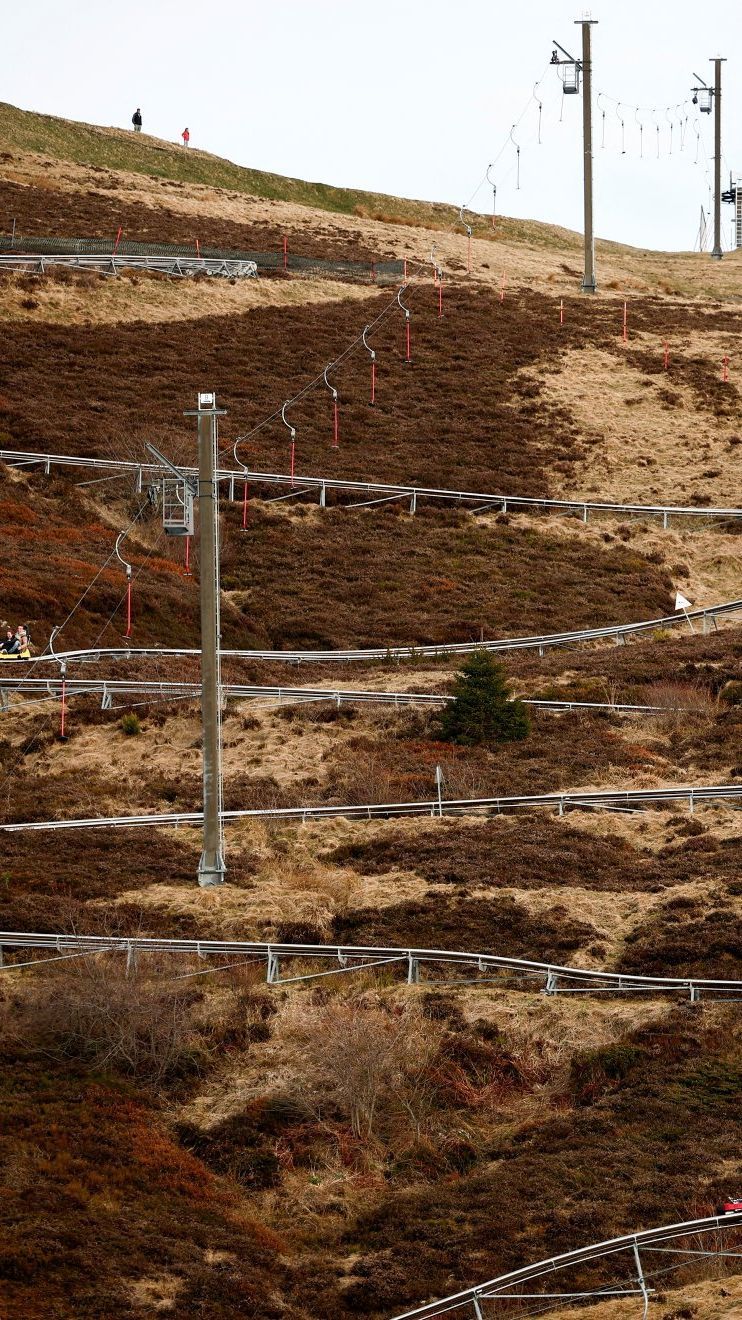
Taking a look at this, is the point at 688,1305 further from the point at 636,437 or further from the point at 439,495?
the point at 636,437

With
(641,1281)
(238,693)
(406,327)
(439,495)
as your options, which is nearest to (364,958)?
(641,1281)

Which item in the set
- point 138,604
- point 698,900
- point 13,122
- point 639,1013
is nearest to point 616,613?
point 138,604

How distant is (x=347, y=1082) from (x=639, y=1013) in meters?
3.98

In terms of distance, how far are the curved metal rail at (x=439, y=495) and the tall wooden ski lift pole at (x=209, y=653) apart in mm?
27134

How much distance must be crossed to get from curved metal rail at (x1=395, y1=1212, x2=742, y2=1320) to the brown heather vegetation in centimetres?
36

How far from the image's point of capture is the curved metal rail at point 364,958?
22938mm

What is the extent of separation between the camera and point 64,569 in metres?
44.0

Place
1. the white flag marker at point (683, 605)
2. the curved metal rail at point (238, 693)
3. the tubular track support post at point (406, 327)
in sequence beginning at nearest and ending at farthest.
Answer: the curved metal rail at point (238, 693) → the white flag marker at point (683, 605) → the tubular track support post at point (406, 327)

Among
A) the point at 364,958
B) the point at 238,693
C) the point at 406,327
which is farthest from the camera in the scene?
the point at 406,327

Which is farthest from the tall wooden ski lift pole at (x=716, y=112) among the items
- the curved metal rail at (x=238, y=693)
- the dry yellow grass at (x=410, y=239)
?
the curved metal rail at (x=238, y=693)

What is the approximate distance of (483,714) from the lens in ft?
114

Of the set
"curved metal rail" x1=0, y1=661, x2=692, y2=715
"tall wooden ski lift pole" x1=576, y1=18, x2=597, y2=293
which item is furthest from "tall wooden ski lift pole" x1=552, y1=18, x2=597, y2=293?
"curved metal rail" x1=0, y1=661, x2=692, y2=715

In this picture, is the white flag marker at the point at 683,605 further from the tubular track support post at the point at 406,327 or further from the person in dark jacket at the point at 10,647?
the tubular track support post at the point at 406,327

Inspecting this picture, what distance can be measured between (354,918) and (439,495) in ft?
103
